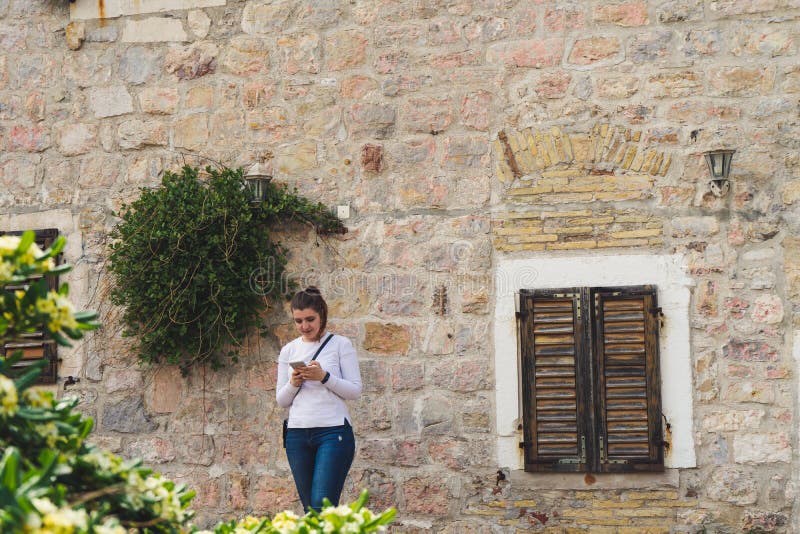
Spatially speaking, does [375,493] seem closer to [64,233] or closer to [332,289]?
[332,289]

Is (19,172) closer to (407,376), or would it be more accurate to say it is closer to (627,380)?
(407,376)

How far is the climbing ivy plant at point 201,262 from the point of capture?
6453mm

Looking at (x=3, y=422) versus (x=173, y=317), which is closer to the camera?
(x=3, y=422)

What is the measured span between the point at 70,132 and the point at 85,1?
0.86 m

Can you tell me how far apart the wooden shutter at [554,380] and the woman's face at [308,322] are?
1.33 metres

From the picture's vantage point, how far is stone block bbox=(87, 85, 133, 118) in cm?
698

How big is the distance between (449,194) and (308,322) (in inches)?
54.2

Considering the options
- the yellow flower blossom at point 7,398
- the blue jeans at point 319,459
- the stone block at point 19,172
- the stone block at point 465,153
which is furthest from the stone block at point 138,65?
the yellow flower blossom at point 7,398

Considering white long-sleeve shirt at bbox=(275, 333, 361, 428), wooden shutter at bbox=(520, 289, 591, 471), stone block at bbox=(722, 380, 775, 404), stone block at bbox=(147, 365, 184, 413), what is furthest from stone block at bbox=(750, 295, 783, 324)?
stone block at bbox=(147, 365, 184, 413)

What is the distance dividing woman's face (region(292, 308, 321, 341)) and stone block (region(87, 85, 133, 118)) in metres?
2.26

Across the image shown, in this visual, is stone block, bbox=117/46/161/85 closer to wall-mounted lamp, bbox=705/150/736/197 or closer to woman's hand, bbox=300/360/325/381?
woman's hand, bbox=300/360/325/381

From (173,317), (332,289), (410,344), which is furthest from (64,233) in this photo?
(410,344)

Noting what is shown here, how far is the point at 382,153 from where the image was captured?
6562 mm

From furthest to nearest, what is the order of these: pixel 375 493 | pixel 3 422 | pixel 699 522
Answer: pixel 375 493
pixel 699 522
pixel 3 422
